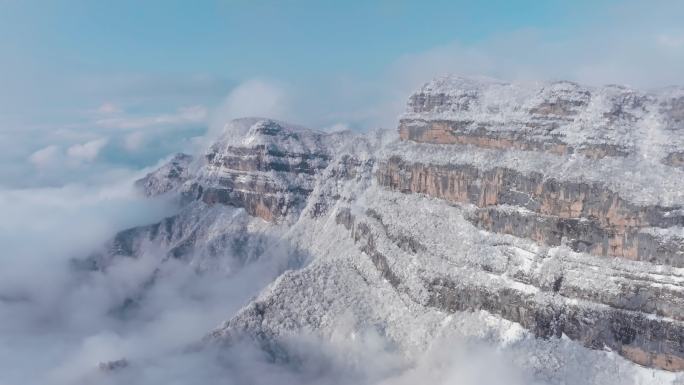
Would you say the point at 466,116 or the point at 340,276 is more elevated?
the point at 466,116

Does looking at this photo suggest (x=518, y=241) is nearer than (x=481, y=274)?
No

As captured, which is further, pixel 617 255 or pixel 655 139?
pixel 655 139

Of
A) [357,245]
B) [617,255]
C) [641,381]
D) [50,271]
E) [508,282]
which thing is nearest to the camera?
[641,381]

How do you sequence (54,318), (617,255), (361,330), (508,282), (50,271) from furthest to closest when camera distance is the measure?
(50,271) → (54,318) → (361,330) → (508,282) → (617,255)

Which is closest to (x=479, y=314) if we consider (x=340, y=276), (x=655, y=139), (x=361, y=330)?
(x=361, y=330)

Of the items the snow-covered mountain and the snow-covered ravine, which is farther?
the snow-covered ravine

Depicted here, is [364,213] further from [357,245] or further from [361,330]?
[361,330]

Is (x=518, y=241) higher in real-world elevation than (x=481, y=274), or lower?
higher

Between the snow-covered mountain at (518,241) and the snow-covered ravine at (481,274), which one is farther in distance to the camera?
the snow-covered ravine at (481,274)
